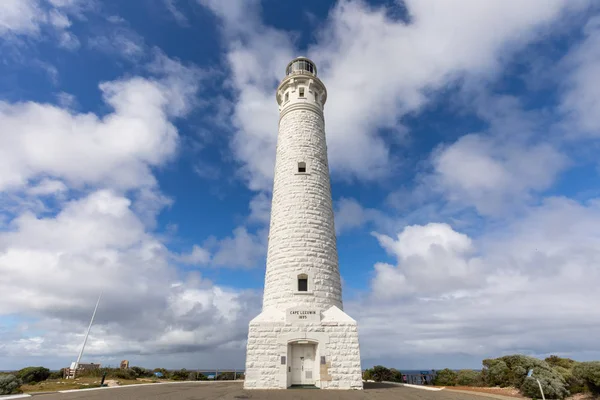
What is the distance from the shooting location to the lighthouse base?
1533 centimetres

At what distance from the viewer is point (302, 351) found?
1612 cm

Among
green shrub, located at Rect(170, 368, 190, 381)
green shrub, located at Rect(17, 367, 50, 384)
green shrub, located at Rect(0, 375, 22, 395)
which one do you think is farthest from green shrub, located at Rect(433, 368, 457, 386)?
green shrub, located at Rect(17, 367, 50, 384)

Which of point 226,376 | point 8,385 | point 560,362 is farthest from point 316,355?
point 560,362

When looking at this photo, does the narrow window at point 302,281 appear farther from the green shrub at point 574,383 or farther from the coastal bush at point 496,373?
the green shrub at point 574,383

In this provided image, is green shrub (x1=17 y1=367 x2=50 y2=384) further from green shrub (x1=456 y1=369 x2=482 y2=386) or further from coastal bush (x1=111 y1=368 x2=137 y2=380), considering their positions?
green shrub (x1=456 y1=369 x2=482 y2=386)

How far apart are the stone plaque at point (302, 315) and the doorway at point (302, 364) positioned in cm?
124

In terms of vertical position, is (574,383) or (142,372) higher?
(142,372)

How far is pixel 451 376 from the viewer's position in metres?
21.9

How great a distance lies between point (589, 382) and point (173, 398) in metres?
17.4

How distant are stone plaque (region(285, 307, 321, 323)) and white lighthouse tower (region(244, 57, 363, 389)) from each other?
46 mm

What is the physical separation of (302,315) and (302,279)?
1.93 m

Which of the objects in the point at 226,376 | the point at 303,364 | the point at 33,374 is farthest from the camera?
the point at 226,376

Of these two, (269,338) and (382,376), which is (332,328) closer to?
(269,338)

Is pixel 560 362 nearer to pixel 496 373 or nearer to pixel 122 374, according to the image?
pixel 496 373
